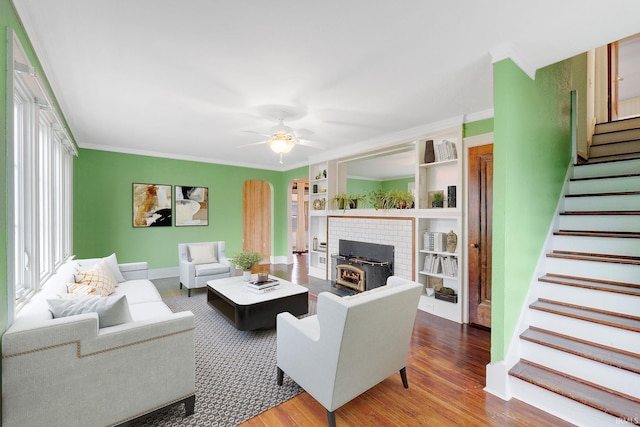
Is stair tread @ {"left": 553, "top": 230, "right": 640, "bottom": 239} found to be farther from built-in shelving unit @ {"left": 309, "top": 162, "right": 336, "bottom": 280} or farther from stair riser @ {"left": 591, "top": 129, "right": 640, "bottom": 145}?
built-in shelving unit @ {"left": 309, "top": 162, "right": 336, "bottom": 280}

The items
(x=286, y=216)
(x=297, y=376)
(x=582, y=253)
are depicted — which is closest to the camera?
(x=297, y=376)

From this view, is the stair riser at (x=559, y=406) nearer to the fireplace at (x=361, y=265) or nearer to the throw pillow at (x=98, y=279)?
the fireplace at (x=361, y=265)

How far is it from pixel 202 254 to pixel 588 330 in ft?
16.3

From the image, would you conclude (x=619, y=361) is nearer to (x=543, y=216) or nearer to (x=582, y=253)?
(x=582, y=253)

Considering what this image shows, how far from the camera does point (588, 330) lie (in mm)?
2164

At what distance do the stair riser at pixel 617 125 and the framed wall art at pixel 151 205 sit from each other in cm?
748

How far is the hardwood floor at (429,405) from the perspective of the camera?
187 cm

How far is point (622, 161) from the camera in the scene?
10.4 ft

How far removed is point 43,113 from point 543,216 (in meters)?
4.88

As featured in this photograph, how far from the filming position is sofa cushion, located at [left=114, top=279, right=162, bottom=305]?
9.83ft

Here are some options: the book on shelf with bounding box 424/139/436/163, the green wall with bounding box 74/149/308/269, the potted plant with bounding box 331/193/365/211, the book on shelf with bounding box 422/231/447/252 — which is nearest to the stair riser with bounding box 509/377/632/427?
the book on shelf with bounding box 422/231/447/252

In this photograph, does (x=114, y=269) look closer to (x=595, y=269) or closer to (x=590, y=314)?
(x=590, y=314)

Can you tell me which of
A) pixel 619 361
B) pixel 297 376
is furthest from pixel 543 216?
pixel 297 376

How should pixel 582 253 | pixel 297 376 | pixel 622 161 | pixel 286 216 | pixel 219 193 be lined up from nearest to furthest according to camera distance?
pixel 297 376
pixel 582 253
pixel 622 161
pixel 219 193
pixel 286 216
